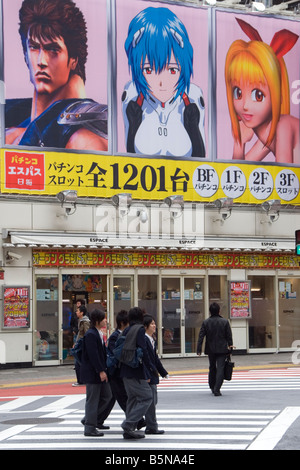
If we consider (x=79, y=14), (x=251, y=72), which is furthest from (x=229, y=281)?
(x=79, y=14)

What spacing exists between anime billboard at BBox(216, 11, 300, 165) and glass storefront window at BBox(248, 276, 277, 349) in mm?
4110

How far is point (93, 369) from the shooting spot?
482 inches

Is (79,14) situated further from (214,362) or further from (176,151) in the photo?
(214,362)

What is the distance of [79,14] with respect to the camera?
87.3ft

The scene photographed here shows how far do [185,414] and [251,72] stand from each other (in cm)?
1729

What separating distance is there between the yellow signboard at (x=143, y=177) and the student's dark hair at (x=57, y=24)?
9.43 ft

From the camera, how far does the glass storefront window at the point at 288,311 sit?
97.1ft

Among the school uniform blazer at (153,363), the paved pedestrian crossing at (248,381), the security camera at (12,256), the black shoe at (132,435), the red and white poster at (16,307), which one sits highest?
the security camera at (12,256)

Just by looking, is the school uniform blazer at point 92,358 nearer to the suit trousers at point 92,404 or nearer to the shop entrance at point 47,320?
the suit trousers at point 92,404

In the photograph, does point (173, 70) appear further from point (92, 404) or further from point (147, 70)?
point (92, 404)

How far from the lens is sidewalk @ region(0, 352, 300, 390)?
22297mm

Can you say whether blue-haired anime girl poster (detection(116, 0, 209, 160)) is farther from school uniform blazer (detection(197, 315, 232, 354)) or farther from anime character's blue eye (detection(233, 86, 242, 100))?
school uniform blazer (detection(197, 315, 232, 354))

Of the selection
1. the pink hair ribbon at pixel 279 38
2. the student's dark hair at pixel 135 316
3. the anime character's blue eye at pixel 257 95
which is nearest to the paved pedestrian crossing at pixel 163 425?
the student's dark hair at pixel 135 316

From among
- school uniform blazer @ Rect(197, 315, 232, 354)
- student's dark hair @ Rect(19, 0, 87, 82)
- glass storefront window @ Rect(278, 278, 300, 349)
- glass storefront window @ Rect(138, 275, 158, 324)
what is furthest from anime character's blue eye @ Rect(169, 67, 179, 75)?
school uniform blazer @ Rect(197, 315, 232, 354)
